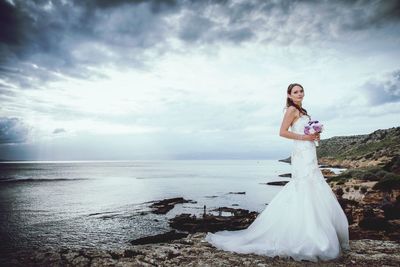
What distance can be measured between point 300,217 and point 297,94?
2576 millimetres

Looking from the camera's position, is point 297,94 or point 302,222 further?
point 297,94

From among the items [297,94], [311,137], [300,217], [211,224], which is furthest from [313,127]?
[211,224]

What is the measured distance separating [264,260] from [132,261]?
281cm

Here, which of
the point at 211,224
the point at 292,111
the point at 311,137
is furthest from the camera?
the point at 211,224

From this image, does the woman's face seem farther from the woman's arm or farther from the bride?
the woman's arm

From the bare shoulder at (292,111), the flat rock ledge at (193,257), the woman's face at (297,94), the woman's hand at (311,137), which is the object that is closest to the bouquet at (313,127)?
the woman's hand at (311,137)

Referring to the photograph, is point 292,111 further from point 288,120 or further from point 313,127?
point 313,127

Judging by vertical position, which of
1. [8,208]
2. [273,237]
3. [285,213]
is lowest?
[8,208]

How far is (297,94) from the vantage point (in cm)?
618

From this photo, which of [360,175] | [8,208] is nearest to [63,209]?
[8,208]

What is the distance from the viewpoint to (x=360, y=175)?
38.8 metres

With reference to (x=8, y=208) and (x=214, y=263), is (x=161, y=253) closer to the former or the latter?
(x=214, y=263)

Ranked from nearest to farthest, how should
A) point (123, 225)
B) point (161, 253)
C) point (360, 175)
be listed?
point (161, 253)
point (123, 225)
point (360, 175)

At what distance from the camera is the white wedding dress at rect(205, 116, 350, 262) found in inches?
215
